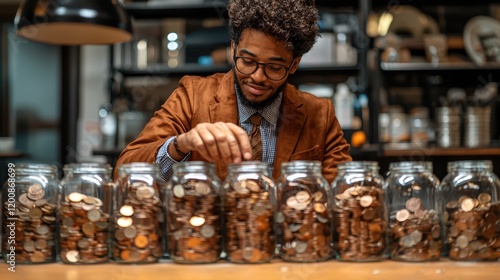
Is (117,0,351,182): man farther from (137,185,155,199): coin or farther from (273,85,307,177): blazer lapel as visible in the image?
(137,185,155,199): coin

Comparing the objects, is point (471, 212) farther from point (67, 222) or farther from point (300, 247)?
point (67, 222)

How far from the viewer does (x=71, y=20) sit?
1.95 m

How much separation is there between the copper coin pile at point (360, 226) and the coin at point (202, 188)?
8.6 inches

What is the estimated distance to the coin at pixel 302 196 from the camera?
40.5 inches

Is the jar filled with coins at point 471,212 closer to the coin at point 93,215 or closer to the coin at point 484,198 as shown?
the coin at point 484,198

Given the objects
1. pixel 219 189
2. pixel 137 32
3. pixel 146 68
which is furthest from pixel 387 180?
pixel 137 32

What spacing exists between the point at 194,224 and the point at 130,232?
0.10m

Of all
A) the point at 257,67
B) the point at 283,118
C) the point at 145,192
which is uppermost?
the point at 257,67

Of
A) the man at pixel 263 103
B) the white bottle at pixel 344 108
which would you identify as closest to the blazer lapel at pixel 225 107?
the man at pixel 263 103

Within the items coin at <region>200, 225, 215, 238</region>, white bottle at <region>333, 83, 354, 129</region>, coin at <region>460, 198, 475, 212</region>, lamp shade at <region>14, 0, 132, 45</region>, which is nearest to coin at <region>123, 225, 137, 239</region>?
coin at <region>200, 225, 215, 238</region>

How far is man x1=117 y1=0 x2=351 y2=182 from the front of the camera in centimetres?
153

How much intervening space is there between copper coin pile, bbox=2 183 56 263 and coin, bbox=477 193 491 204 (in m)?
0.72

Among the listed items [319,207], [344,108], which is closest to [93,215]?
[319,207]

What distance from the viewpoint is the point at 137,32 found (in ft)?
12.1
